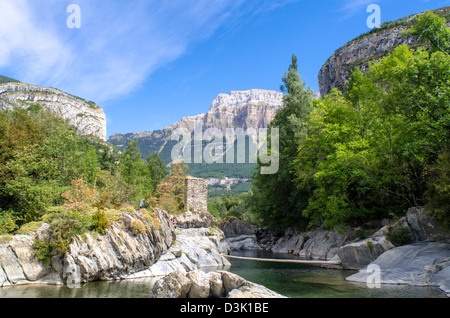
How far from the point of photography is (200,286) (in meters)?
10.1

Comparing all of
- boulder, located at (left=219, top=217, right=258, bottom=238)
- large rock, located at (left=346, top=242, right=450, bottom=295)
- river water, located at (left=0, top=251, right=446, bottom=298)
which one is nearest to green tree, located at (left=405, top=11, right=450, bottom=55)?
→ large rock, located at (left=346, top=242, right=450, bottom=295)

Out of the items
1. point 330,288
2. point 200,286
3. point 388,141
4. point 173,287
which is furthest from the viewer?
point 388,141

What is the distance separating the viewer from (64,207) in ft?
59.0

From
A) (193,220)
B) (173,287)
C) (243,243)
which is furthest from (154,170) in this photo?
(173,287)

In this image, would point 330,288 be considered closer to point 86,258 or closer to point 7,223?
point 86,258

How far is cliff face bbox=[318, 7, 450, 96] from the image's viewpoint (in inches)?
3359

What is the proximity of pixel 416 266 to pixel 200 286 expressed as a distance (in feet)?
30.7

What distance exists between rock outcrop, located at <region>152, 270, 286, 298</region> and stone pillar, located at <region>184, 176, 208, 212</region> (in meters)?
27.6

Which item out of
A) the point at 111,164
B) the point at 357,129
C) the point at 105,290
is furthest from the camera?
the point at 111,164

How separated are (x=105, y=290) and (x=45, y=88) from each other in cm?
17937

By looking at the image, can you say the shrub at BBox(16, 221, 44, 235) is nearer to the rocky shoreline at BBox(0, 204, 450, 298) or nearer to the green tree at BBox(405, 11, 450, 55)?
the rocky shoreline at BBox(0, 204, 450, 298)
